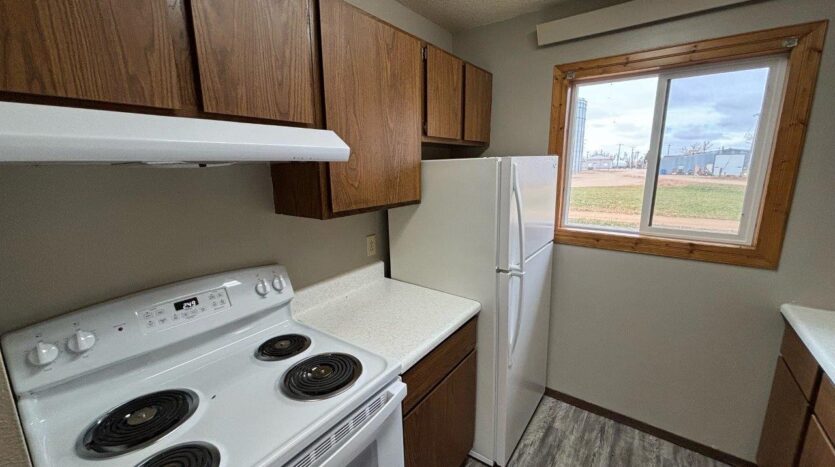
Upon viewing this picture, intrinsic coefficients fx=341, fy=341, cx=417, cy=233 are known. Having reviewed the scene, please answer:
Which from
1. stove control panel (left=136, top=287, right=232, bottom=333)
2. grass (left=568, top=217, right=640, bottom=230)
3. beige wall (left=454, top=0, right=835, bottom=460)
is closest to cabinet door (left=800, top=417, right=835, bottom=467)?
beige wall (left=454, top=0, right=835, bottom=460)

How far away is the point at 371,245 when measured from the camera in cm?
193

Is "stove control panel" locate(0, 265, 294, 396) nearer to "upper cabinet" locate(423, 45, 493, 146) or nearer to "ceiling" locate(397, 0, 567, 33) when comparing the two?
"upper cabinet" locate(423, 45, 493, 146)

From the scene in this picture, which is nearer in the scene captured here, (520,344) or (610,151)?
(520,344)

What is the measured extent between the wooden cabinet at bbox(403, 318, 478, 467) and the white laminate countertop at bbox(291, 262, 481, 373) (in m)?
0.07

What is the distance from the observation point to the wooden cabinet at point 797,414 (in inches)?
46.1

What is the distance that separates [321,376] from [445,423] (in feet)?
2.35

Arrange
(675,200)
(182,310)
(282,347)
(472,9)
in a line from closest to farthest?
(182,310) → (282,347) → (675,200) → (472,9)

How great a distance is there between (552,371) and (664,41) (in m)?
2.01

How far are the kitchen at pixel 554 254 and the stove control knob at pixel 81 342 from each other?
11 centimetres

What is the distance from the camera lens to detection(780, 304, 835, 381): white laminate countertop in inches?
46.4

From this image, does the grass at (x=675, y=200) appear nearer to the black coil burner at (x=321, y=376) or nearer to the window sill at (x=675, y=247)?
the window sill at (x=675, y=247)

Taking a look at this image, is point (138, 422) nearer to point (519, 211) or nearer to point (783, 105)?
point (519, 211)

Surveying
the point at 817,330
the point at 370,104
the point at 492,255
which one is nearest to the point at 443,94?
the point at 370,104

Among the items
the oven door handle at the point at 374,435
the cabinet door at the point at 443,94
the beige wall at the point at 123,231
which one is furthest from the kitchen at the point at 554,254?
the oven door handle at the point at 374,435
